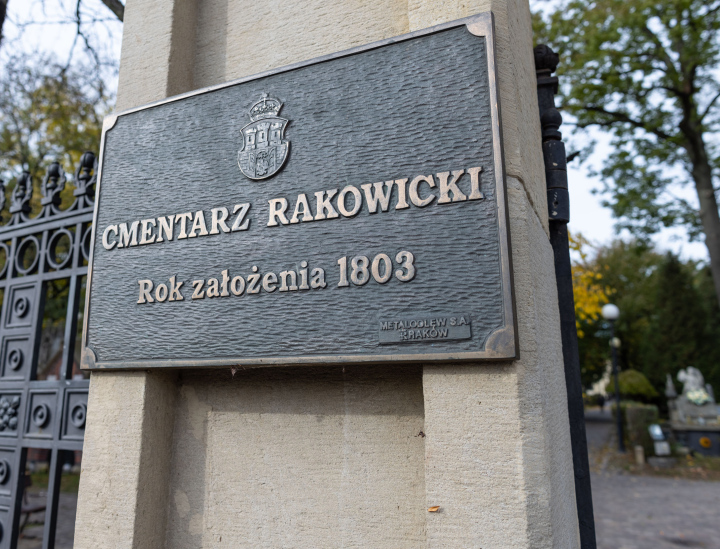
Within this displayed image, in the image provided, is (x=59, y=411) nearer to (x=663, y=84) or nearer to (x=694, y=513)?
(x=694, y=513)

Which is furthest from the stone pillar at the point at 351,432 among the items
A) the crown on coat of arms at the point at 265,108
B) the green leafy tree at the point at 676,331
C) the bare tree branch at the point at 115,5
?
the green leafy tree at the point at 676,331

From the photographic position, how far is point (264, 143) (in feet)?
7.48

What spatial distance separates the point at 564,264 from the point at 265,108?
1747mm

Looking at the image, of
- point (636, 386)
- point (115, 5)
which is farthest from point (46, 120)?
point (636, 386)

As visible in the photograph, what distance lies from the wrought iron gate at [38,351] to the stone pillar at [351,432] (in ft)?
2.24

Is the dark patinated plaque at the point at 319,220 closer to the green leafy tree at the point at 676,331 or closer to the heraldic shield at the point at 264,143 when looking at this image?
the heraldic shield at the point at 264,143

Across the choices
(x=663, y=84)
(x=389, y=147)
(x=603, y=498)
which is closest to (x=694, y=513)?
(x=603, y=498)

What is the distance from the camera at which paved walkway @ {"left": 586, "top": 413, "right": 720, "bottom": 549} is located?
23.4 ft

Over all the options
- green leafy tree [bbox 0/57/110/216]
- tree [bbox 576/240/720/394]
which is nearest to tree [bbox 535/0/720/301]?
tree [bbox 576/240/720/394]

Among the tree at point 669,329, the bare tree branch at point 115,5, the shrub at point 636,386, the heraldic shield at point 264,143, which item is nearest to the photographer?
the heraldic shield at point 264,143

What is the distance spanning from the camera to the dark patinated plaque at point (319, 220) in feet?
6.02

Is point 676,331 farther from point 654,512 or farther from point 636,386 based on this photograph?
point 654,512

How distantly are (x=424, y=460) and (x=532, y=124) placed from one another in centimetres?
172

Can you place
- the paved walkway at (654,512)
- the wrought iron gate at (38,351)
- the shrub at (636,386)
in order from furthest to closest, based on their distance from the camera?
the shrub at (636,386) < the paved walkway at (654,512) < the wrought iron gate at (38,351)
